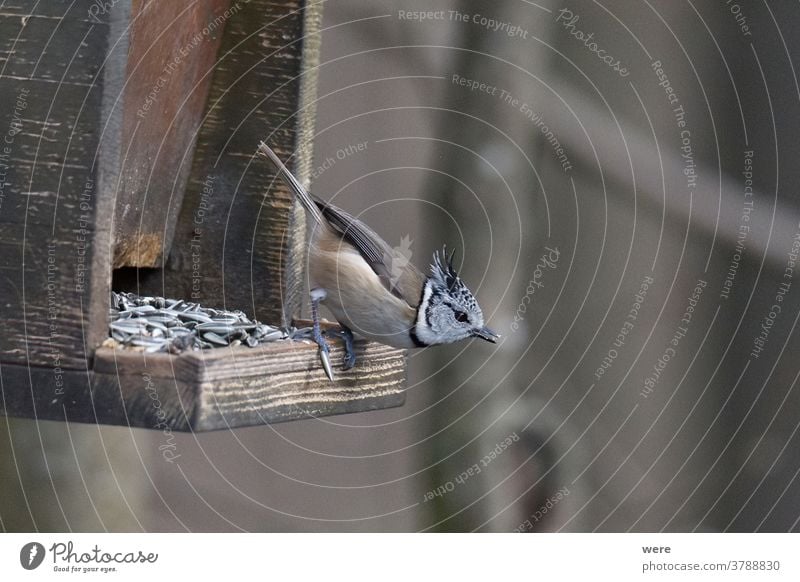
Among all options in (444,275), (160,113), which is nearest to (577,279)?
(444,275)

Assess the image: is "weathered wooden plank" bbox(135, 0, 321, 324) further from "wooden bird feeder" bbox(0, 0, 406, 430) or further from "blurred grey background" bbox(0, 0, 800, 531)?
"blurred grey background" bbox(0, 0, 800, 531)

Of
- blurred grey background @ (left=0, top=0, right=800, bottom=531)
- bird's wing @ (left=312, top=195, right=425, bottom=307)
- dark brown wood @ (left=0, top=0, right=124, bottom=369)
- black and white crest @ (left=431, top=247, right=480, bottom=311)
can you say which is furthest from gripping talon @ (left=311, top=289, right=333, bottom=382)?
blurred grey background @ (left=0, top=0, right=800, bottom=531)

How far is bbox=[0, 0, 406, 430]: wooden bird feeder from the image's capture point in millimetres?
1783

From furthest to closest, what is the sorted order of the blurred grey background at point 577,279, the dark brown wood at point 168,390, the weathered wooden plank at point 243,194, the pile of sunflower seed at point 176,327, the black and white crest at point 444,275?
the blurred grey background at point 577,279 → the weathered wooden plank at point 243,194 → the black and white crest at point 444,275 → the pile of sunflower seed at point 176,327 → the dark brown wood at point 168,390

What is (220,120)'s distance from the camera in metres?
2.38

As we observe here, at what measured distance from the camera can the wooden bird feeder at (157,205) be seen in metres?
1.78

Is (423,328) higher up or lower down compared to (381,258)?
lower down

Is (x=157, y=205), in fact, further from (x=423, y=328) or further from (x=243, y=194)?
(x=423, y=328)

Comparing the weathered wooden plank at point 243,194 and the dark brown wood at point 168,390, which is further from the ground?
the weathered wooden plank at point 243,194

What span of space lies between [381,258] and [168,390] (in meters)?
0.61

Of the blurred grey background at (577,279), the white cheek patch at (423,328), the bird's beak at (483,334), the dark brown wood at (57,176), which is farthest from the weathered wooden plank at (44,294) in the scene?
the blurred grey background at (577,279)

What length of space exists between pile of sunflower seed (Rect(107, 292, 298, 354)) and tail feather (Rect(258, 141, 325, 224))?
0.25m

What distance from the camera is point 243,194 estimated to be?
94.3 inches

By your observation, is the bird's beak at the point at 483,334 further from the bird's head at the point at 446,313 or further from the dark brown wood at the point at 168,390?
the dark brown wood at the point at 168,390
